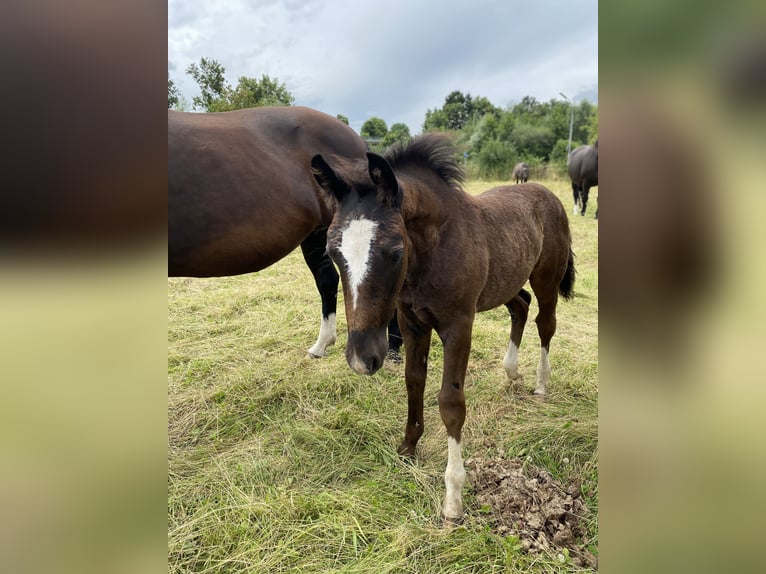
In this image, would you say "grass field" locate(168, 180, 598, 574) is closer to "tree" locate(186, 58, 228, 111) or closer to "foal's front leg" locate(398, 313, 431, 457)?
"foal's front leg" locate(398, 313, 431, 457)

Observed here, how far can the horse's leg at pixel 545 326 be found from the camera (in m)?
3.36

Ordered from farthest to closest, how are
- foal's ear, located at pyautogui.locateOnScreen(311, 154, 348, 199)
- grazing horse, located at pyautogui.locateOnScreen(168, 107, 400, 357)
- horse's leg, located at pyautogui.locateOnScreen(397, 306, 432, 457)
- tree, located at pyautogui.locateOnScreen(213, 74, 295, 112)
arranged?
tree, located at pyautogui.locateOnScreen(213, 74, 295, 112), grazing horse, located at pyautogui.locateOnScreen(168, 107, 400, 357), horse's leg, located at pyautogui.locateOnScreen(397, 306, 432, 457), foal's ear, located at pyautogui.locateOnScreen(311, 154, 348, 199)

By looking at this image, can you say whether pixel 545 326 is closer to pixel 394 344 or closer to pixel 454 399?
pixel 394 344

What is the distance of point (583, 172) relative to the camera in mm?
11602

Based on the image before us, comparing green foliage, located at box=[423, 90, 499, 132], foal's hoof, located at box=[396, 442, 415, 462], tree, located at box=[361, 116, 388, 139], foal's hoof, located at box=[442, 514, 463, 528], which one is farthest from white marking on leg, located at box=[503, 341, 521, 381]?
green foliage, located at box=[423, 90, 499, 132]

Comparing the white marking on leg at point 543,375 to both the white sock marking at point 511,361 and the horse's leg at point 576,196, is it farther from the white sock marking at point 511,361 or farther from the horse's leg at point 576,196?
the horse's leg at point 576,196

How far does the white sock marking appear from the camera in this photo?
3.40m

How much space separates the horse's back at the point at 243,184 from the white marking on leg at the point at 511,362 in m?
1.91
